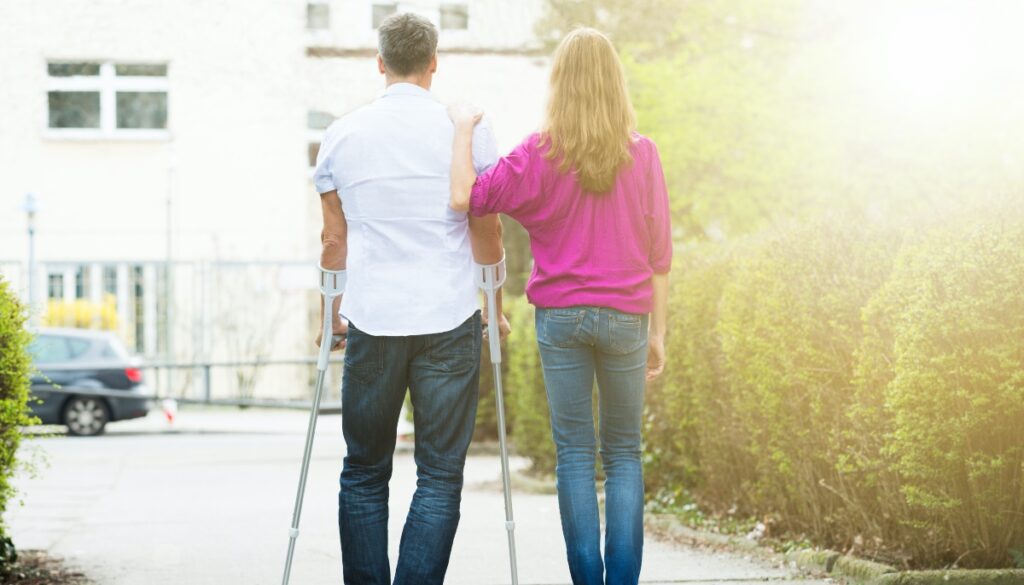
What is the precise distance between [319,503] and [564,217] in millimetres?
6203

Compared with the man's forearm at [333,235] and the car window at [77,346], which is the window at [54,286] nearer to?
the car window at [77,346]

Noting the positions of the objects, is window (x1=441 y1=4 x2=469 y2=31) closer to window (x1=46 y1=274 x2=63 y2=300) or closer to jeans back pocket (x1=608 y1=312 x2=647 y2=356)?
jeans back pocket (x1=608 y1=312 x2=647 y2=356)

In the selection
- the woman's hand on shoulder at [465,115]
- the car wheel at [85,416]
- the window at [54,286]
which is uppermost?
the woman's hand on shoulder at [465,115]

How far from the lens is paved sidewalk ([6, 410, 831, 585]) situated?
718 cm

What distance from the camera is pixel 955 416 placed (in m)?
5.99

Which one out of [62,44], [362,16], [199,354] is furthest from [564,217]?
[199,354]

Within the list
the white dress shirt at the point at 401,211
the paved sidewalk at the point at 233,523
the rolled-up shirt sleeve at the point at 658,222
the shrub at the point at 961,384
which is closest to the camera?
the white dress shirt at the point at 401,211

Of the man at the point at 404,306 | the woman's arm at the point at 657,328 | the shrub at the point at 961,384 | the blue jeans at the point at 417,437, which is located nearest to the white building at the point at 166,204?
the shrub at the point at 961,384

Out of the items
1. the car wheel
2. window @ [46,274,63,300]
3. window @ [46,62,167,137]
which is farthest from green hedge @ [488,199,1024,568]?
window @ [46,62,167,137]

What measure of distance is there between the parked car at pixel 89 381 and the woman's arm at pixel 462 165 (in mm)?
16332

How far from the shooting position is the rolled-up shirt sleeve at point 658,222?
5121mm

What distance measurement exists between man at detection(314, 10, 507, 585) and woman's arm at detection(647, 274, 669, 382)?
1.99 ft

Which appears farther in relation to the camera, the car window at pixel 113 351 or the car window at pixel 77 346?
the car window at pixel 113 351

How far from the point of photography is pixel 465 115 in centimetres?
491
